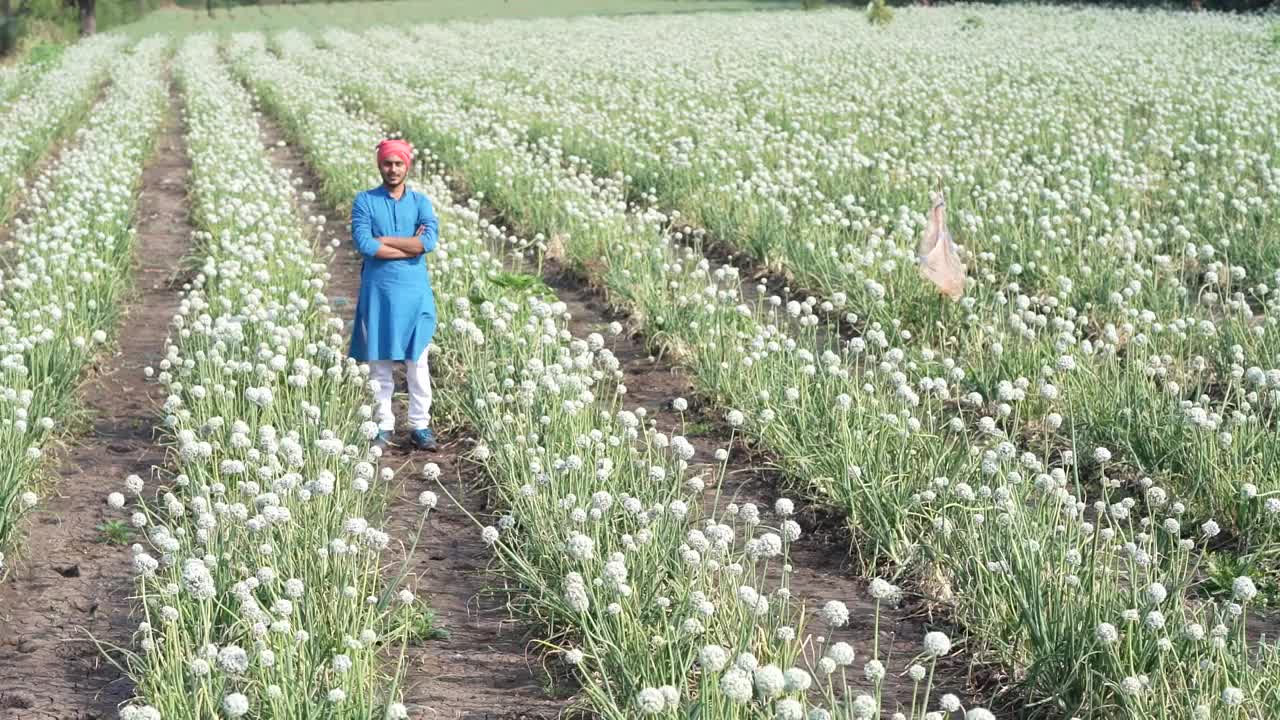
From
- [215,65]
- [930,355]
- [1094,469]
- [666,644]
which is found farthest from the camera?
[215,65]

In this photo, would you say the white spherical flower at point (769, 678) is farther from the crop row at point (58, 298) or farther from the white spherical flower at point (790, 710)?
the crop row at point (58, 298)

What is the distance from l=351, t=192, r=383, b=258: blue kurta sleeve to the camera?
7559 mm

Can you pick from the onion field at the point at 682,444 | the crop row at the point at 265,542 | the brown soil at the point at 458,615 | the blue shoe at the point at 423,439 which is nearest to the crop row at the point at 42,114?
the onion field at the point at 682,444

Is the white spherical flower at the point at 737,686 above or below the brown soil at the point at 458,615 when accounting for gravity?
above

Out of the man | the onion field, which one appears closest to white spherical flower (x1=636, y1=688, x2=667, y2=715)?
the onion field

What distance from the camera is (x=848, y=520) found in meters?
6.08

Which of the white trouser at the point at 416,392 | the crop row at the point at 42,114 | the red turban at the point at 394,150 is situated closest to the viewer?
the red turban at the point at 394,150

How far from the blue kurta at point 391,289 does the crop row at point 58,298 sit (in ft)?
5.36

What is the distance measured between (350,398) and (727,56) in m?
24.5

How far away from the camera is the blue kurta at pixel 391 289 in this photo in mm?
7652

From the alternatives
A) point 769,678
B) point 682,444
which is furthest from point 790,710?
point 682,444

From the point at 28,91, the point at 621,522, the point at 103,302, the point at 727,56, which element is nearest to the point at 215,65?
the point at 28,91

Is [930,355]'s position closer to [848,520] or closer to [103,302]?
[848,520]

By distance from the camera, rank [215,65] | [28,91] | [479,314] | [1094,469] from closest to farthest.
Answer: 1. [1094,469]
2. [479,314]
3. [28,91]
4. [215,65]
